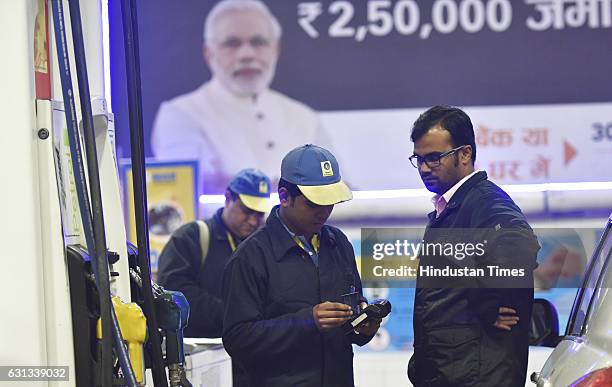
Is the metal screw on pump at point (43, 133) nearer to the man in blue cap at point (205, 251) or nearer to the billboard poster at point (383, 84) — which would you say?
the billboard poster at point (383, 84)

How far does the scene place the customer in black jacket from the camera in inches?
173

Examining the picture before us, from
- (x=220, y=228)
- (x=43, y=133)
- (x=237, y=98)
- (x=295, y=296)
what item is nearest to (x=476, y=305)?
(x=295, y=296)

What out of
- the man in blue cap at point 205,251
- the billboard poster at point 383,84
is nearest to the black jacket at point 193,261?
the man in blue cap at point 205,251

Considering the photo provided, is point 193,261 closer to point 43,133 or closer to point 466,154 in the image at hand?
point 466,154

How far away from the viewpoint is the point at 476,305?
4.45 m

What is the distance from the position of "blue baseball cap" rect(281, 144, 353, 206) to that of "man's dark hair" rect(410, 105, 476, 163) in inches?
20.0

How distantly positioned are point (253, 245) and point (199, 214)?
1.69 meters

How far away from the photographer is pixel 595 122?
4.94 m

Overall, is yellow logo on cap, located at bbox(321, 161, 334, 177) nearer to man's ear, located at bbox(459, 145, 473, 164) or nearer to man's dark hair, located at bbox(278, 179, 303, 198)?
man's dark hair, located at bbox(278, 179, 303, 198)

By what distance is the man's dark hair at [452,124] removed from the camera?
4.60 metres

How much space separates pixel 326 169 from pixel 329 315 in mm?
564

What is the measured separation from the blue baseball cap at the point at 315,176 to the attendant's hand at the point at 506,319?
78 centimetres

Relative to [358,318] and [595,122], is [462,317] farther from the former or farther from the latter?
[595,122]

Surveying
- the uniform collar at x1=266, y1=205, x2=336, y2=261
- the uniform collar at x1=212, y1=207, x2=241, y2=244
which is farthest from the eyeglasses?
the uniform collar at x1=212, y1=207, x2=241, y2=244
